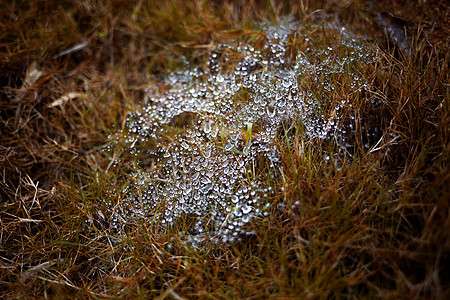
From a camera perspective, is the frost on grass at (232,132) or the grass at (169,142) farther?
the frost on grass at (232,132)

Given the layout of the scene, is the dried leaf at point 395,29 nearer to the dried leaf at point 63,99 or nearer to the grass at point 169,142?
the grass at point 169,142

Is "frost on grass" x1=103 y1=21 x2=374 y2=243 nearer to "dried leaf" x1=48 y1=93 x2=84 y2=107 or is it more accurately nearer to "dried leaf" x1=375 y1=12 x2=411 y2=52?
"dried leaf" x1=375 y1=12 x2=411 y2=52

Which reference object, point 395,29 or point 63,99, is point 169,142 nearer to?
point 63,99

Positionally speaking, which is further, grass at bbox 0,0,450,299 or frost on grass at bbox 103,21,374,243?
frost on grass at bbox 103,21,374,243

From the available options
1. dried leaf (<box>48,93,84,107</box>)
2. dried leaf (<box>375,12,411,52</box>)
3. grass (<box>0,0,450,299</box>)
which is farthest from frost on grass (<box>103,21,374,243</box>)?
dried leaf (<box>48,93,84,107</box>)

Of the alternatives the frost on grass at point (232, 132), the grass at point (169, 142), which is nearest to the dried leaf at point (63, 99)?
the grass at point (169, 142)

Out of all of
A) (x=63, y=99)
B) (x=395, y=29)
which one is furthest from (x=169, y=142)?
(x=395, y=29)

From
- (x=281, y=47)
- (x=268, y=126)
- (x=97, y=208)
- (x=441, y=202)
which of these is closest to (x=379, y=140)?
(x=441, y=202)
